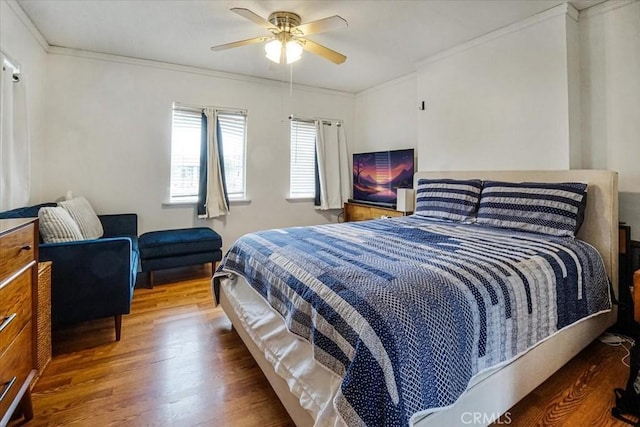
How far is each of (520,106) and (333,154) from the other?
2701mm

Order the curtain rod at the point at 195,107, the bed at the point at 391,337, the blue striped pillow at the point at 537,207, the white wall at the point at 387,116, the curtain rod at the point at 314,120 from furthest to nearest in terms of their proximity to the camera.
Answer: the curtain rod at the point at 314,120
the white wall at the point at 387,116
the curtain rod at the point at 195,107
the blue striped pillow at the point at 537,207
the bed at the point at 391,337

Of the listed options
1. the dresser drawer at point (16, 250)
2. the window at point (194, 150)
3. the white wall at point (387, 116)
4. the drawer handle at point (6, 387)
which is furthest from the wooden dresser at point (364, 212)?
the drawer handle at point (6, 387)

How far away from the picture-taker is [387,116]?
455 centimetres

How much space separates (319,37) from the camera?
3086 millimetres

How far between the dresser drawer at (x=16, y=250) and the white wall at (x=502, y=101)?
3476 millimetres

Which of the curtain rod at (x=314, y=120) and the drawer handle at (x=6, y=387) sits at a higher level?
the curtain rod at (x=314, y=120)

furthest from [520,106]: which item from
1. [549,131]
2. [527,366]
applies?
[527,366]

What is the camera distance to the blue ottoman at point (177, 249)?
3283 mm

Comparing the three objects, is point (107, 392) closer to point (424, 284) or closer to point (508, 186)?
point (424, 284)

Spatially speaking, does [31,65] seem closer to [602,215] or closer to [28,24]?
[28,24]

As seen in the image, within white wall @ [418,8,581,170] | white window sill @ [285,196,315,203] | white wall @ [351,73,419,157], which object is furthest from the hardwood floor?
white wall @ [351,73,419,157]

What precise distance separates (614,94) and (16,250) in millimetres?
3923

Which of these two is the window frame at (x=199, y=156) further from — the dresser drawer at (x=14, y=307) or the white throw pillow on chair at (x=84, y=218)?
the dresser drawer at (x=14, y=307)

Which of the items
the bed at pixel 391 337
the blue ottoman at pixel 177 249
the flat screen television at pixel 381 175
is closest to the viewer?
the bed at pixel 391 337
